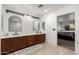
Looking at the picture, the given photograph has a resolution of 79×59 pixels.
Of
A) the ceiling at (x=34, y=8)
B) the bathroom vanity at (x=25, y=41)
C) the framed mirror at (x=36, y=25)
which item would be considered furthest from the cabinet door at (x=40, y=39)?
the ceiling at (x=34, y=8)

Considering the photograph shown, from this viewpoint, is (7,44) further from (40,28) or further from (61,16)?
(61,16)

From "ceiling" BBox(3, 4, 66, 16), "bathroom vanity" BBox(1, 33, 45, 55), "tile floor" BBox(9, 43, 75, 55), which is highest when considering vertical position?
"ceiling" BBox(3, 4, 66, 16)

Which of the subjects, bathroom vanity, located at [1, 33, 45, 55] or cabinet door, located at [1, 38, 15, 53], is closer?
bathroom vanity, located at [1, 33, 45, 55]

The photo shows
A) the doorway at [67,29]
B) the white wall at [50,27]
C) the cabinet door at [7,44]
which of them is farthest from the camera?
the cabinet door at [7,44]

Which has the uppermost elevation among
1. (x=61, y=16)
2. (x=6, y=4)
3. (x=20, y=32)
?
(x=6, y=4)

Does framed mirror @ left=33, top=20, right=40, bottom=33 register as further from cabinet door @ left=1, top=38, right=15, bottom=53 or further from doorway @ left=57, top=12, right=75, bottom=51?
cabinet door @ left=1, top=38, right=15, bottom=53

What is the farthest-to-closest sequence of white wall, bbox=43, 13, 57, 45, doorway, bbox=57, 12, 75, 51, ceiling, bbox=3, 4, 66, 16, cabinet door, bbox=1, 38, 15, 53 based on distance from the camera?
cabinet door, bbox=1, 38, 15, 53 → white wall, bbox=43, 13, 57, 45 → doorway, bbox=57, 12, 75, 51 → ceiling, bbox=3, 4, 66, 16

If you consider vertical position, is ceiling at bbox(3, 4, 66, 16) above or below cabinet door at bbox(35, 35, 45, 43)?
above

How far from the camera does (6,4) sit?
5.92 feet

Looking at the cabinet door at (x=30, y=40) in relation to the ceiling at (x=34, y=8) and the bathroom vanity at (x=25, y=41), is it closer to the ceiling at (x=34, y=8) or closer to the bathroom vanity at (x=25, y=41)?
the bathroom vanity at (x=25, y=41)

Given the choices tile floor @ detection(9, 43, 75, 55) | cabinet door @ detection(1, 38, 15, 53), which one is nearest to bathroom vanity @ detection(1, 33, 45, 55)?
cabinet door @ detection(1, 38, 15, 53)

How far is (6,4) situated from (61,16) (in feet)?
3.64

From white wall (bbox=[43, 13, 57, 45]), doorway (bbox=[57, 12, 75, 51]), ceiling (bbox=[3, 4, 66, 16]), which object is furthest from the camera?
white wall (bbox=[43, 13, 57, 45])
